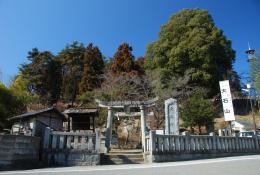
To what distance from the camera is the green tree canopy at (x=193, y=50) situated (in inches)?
1108

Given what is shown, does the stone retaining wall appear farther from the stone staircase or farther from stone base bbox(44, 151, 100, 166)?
the stone staircase

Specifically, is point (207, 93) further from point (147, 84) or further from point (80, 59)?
point (80, 59)

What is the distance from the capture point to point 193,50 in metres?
28.7

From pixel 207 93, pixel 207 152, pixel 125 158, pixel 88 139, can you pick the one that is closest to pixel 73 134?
pixel 88 139

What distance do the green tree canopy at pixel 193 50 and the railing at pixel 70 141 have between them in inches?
717

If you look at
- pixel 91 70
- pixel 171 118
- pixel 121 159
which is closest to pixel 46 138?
pixel 121 159

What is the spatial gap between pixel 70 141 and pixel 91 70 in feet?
66.6

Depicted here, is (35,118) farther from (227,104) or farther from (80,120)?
(227,104)

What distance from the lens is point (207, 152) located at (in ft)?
42.9

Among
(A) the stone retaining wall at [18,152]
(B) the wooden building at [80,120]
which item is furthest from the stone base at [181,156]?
(B) the wooden building at [80,120]

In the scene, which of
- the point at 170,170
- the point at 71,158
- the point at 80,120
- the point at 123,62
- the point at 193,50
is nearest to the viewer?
the point at 170,170

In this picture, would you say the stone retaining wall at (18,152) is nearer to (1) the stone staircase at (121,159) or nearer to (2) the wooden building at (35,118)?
(1) the stone staircase at (121,159)

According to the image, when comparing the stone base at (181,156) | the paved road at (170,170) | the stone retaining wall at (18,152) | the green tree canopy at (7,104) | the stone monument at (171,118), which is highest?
the green tree canopy at (7,104)

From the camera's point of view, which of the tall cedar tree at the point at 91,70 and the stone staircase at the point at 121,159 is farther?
the tall cedar tree at the point at 91,70
